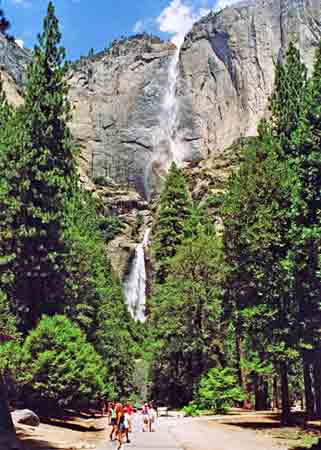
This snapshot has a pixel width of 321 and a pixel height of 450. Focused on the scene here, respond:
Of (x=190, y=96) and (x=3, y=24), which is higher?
(x=190, y=96)

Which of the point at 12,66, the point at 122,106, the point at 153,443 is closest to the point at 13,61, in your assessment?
the point at 12,66

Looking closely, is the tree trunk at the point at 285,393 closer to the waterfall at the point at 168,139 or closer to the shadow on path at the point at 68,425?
the shadow on path at the point at 68,425

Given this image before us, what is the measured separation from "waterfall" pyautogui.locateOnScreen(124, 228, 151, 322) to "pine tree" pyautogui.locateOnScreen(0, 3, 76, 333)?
4708 cm

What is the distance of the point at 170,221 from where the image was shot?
1801 inches

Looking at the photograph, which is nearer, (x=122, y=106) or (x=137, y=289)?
(x=137, y=289)

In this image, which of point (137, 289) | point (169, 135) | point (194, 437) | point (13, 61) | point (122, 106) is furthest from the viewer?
point (13, 61)

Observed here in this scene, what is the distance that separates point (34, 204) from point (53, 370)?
9618 mm

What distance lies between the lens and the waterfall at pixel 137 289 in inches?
3022

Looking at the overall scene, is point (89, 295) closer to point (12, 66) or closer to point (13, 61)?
point (12, 66)

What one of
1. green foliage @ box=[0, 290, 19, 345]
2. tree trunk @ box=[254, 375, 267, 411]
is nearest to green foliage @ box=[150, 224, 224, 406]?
tree trunk @ box=[254, 375, 267, 411]

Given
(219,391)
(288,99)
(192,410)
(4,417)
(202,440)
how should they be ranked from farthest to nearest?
(192,410) → (219,391) → (288,99) → (202,440) → (4,417)

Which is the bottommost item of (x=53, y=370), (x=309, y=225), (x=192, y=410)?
(x=192, y=410)

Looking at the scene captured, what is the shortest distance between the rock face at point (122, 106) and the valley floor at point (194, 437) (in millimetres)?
72587

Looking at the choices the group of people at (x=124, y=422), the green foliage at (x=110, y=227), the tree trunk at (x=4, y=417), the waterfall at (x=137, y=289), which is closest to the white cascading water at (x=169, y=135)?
the green foliage at (x=110, y=227)
